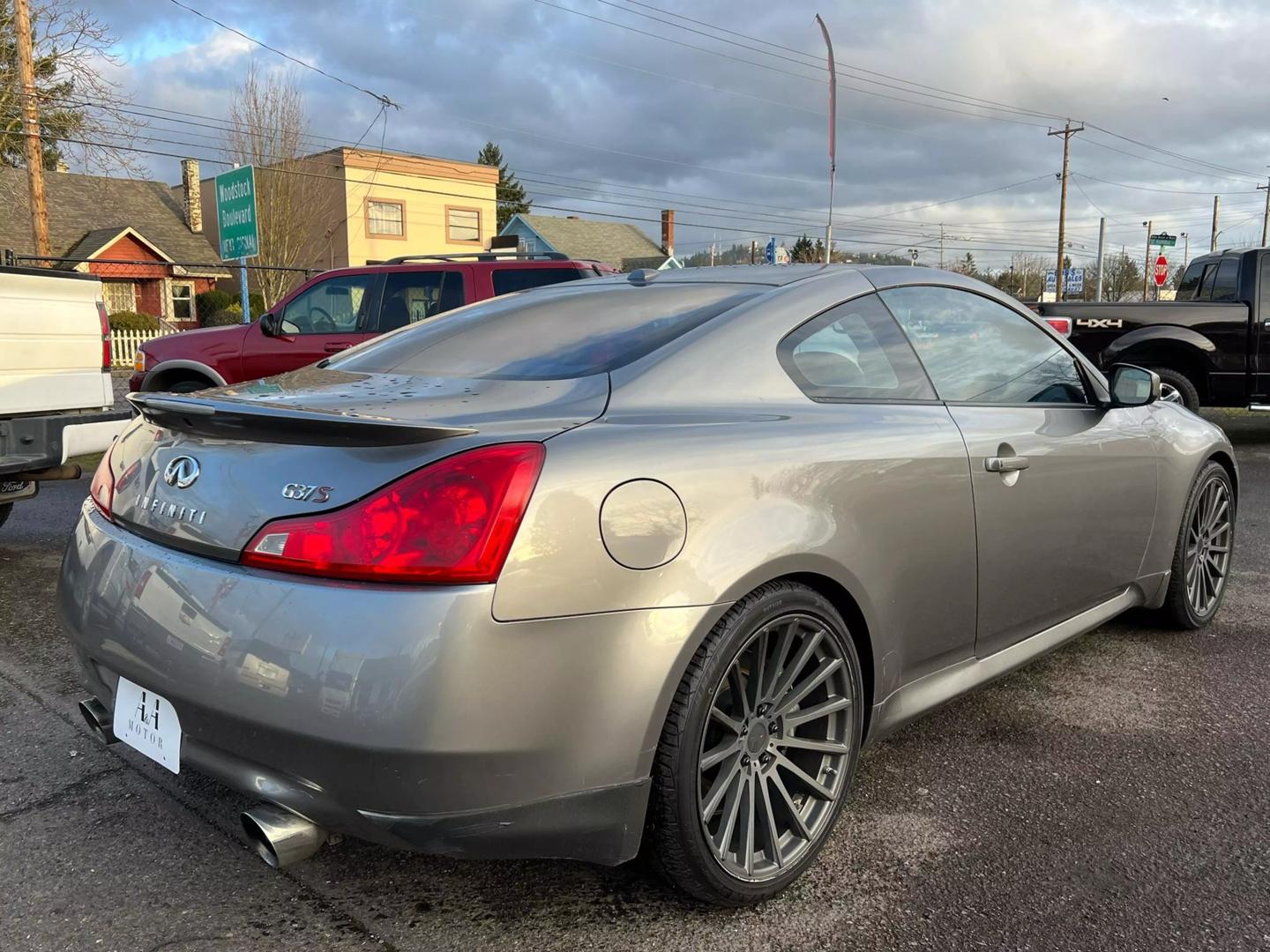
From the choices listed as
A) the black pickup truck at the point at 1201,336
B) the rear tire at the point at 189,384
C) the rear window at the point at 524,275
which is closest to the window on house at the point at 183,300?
the rear tire at the point at 189,384

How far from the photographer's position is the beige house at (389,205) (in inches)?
1259

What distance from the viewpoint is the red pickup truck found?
8.48m

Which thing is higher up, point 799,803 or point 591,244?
point 591,244

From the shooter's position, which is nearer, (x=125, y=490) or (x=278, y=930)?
(x=278, y=930)

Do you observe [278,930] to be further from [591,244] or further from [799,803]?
[591,244]

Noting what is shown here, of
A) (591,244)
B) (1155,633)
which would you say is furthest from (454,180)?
(1155,633)

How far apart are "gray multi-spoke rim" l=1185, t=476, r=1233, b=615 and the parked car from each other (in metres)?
1.40

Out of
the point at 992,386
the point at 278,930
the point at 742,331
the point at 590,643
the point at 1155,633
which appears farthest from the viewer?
the point at 1155,633

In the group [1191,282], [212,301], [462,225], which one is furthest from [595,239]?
[1191,282]

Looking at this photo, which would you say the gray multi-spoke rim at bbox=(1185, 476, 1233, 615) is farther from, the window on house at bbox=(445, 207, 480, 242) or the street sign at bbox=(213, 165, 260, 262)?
the window on house at bbox=(445, 207, 480, 242)

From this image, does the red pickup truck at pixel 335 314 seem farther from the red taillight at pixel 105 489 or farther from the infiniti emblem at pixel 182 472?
the infiniti emblem at pixel 182 472

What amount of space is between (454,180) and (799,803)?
115ft

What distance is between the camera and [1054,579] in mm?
Answer: 3211

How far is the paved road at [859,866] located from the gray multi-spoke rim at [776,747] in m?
0.16
